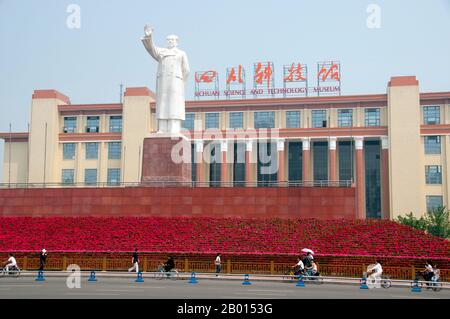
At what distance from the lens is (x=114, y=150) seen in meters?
69.1

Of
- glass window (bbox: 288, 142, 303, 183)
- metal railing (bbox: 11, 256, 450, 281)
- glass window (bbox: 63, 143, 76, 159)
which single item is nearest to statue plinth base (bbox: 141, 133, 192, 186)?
metal railing (bbox: 11, 256, 450, 281)

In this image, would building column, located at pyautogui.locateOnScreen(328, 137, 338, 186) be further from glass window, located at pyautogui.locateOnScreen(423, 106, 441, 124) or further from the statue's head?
the statue's head

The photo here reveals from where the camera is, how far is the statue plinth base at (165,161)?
118 ft

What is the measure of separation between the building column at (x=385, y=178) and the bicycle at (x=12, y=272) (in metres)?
43.3

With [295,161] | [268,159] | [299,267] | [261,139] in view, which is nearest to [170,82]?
[299,267]

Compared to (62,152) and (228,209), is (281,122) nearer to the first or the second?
(62,152)

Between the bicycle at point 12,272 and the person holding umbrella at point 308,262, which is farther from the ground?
the person holding umbrella at point 308,262

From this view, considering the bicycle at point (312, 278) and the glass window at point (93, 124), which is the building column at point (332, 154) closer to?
the glass window at point (93, 124)

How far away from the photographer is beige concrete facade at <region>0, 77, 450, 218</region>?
2429 inches

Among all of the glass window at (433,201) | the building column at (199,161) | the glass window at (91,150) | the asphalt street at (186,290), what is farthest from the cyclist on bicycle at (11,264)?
the glass window at (433,201)

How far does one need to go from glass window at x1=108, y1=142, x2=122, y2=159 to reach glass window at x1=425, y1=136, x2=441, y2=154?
32.6m

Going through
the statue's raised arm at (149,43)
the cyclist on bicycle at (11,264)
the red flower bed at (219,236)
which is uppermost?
the statue's raised arm at (149,43)
